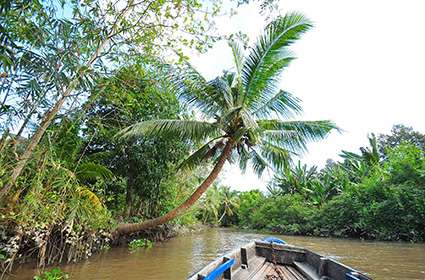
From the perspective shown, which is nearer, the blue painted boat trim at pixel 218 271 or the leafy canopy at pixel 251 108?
the blue painted boat trim at pixel 218 271

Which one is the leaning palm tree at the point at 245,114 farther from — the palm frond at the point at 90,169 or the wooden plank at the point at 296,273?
the wooden plank at the point at 296,273

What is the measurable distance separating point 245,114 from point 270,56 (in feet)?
6.56

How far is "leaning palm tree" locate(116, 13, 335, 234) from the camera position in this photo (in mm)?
7512

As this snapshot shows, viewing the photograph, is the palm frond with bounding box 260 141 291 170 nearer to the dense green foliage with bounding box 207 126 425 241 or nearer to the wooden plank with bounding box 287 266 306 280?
the dense green foliage with bounding box 207 126 425 241

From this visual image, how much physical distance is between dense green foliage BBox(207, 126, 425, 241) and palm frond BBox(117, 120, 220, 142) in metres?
3.16

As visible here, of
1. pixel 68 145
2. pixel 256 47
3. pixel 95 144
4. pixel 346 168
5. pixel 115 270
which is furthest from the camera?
pixel 346 168

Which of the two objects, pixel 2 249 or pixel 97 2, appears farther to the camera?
pixel 2 249

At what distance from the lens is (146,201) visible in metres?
11.2

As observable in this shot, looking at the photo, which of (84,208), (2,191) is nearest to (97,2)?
(2,191)

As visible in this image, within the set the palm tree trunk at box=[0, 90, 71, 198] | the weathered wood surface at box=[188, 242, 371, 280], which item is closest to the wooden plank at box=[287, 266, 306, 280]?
the weathered wood surface at box=[188, 242, 371, 280]

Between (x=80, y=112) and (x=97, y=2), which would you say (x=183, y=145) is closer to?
(x=80, y=112)

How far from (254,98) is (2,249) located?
273 inches

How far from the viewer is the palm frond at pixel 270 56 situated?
24.1 ft

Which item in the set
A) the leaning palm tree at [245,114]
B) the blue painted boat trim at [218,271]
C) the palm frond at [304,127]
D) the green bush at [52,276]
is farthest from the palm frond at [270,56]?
the green bush at [52,276]
